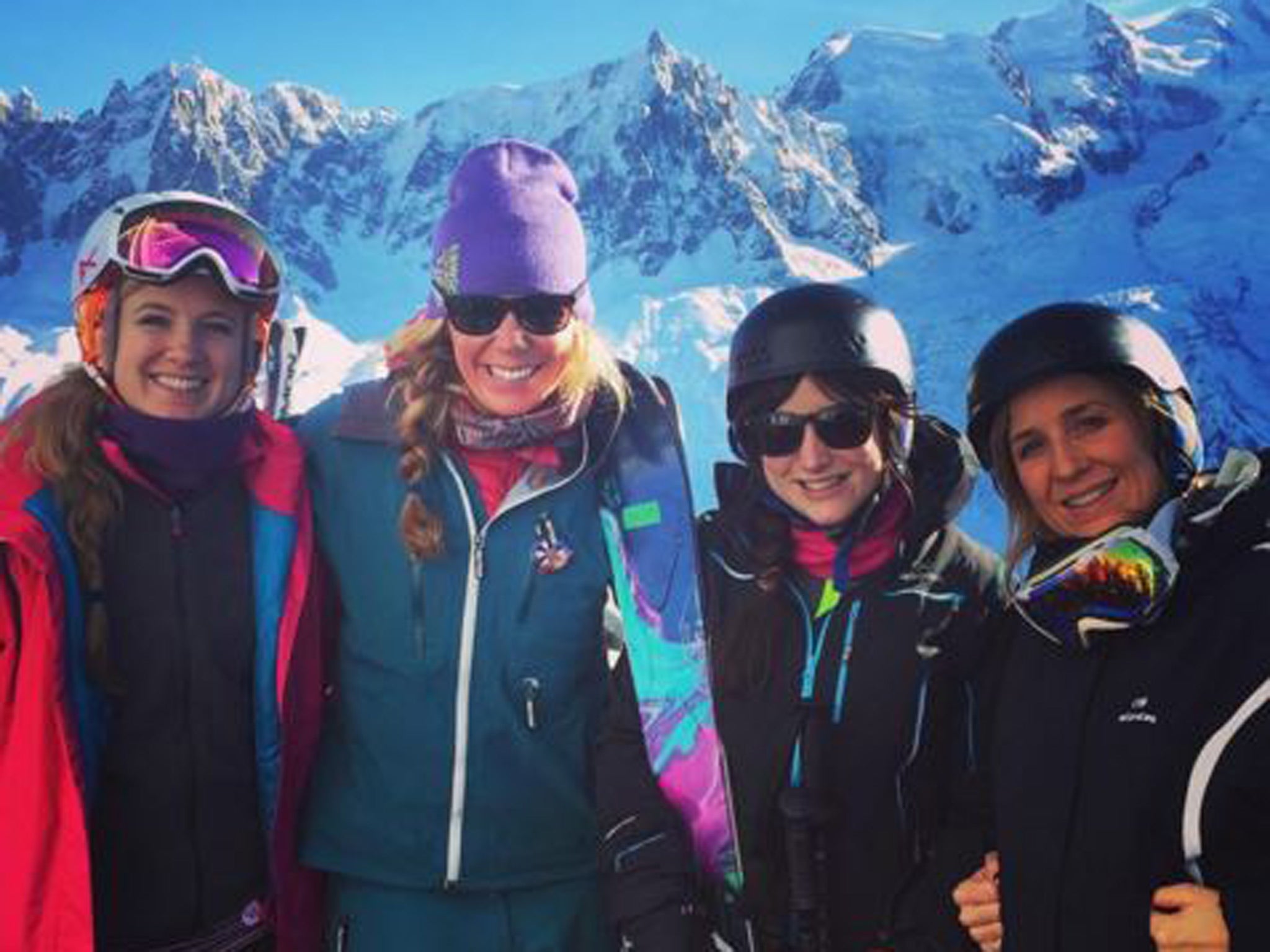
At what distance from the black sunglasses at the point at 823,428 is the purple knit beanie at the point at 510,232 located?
0.91 m

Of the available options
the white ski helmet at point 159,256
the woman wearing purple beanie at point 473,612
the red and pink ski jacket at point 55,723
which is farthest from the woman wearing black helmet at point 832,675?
the white ski helmet at point 159,256

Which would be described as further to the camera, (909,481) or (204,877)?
(909,481)

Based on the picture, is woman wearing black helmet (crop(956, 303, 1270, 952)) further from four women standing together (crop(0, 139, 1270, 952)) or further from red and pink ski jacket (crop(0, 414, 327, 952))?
red and pink ski jacket (crop(0, 414, 327, 952))

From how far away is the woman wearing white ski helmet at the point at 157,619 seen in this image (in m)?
2.98

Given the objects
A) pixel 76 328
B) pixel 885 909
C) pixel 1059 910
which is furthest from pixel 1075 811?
pixel 76 328

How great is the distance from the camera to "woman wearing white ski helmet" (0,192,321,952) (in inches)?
117

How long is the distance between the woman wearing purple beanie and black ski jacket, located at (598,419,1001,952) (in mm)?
319

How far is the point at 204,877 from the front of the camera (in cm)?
327

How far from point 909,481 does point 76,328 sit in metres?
3.06

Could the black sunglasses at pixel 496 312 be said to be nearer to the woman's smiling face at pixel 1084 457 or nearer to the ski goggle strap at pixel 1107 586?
the woman's smiling face at pixel 1084 457

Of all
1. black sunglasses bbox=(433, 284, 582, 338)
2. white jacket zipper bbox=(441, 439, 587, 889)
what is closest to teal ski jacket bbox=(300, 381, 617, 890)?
white jacket zipper bbox=(441, 439, 587, 889)

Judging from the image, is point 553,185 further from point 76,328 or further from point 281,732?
point 281,732

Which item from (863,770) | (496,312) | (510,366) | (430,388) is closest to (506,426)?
(510,366)

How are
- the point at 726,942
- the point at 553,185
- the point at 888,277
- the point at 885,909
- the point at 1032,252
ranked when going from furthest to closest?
the point at 888,277 < the point at 1032,252 < the point at 553,185 < the point at 726,942 < the point at 885,909
